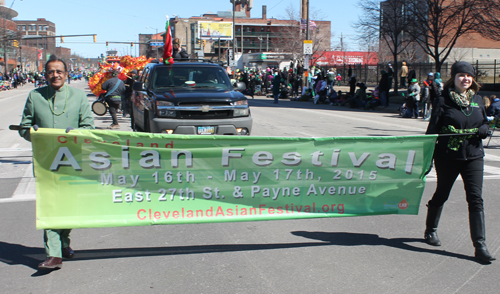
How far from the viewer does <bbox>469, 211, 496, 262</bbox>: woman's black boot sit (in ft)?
15.1

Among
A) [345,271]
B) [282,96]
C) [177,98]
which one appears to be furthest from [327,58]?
[345,271]

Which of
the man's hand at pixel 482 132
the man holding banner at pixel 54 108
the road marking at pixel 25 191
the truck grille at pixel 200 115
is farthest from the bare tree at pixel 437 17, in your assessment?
the man holding banner at pixel 54 108

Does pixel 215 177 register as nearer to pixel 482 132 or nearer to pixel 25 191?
pixel 482 132

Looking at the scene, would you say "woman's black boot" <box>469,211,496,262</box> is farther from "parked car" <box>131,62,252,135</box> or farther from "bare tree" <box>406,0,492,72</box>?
"bare tree" <box>406,0,492,72</box>

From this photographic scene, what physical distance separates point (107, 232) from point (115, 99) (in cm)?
1054

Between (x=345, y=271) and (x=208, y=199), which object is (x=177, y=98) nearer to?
(x=208, y=199)

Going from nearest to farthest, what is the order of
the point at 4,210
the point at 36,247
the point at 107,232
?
the point at 36,247 → the point at 107,232 → the point at 4,210

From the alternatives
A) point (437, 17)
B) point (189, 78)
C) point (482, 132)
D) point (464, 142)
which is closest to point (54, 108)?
point (464, 142)

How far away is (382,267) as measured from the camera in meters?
4.54

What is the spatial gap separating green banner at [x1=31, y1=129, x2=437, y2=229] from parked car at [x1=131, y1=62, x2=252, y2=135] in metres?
4.90

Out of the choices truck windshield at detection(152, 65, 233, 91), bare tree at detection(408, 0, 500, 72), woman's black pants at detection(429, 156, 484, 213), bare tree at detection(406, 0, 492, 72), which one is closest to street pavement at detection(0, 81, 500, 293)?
woman's black pants at detection(429, 156, 484, 213)

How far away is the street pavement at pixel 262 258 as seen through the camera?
4145 mm

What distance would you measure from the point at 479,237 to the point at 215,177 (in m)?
2.53

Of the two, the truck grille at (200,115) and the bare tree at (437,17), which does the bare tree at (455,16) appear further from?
the truck grille at (200,115)
